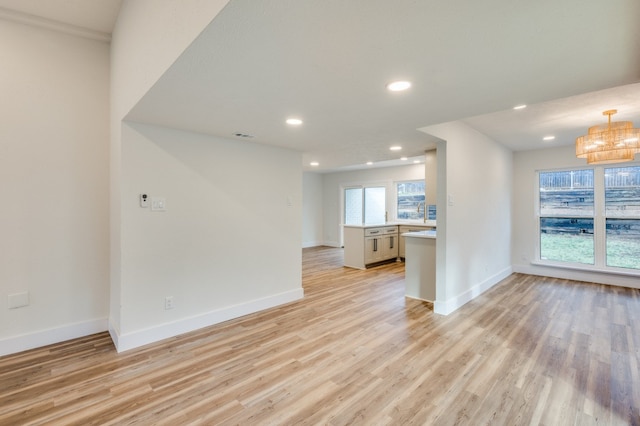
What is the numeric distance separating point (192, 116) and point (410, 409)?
9.06 ft

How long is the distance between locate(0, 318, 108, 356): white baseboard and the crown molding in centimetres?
279

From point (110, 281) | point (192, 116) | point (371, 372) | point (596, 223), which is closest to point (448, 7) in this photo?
point (192, 116)

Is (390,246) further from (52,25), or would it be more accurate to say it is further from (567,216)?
(52,25)

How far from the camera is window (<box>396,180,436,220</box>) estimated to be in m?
7.67

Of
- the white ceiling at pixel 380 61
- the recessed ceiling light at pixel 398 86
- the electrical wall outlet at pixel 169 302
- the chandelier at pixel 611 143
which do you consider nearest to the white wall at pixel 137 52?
the white ceiling at pixel 380 61

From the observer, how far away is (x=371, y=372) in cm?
234

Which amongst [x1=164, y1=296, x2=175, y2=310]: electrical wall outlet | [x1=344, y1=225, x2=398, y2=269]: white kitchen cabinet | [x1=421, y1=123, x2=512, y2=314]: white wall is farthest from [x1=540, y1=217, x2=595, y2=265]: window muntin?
[x1=164, y1=296, x2=175, y2=310]: electrical wall outlet

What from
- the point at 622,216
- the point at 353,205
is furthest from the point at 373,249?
the point at 622,216

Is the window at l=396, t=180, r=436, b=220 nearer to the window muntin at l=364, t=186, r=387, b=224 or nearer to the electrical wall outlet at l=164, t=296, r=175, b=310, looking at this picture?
the window muntin at l=364, t=186, r=387, b=224

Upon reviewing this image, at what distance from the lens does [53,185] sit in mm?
2770

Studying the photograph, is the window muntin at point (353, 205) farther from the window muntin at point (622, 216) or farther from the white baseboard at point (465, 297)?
the window muntin at point (622, 216)

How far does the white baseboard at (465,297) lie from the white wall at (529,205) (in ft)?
2.65

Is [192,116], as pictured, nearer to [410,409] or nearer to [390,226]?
[410,409]

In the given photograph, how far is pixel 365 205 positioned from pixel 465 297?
5173 millimetres
